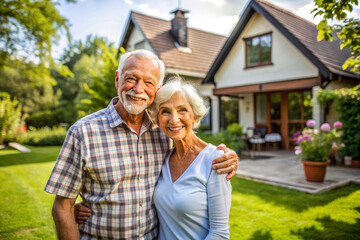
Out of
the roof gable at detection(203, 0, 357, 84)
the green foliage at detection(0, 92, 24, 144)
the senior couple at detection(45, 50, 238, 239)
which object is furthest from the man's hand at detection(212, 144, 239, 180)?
the green foliage at detection(0, 92, 24, 144)

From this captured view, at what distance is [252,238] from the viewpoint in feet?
10.9

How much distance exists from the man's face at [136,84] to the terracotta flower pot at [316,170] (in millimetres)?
5098

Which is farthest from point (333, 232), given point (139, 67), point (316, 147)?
point (139, 67)

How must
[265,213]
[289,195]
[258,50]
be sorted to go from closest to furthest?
1. [265,213]
2. [289,195]
3. [258,50]

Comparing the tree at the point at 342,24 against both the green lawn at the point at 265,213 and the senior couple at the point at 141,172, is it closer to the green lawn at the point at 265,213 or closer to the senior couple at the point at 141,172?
the senior couple at the point at 141,172

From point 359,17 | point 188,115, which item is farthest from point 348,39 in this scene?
point 188,115

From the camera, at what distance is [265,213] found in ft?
13.5

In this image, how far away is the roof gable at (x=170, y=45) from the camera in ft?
41.4

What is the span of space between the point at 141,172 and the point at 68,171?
0.47 metres

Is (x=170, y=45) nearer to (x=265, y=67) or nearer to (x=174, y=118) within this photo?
(x=265, y=67)

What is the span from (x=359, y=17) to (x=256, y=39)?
8179mm

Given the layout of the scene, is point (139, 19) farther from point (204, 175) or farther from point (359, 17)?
point (204, 175)

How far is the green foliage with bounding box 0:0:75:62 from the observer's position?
739 cm

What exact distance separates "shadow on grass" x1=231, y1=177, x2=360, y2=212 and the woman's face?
3.34m
